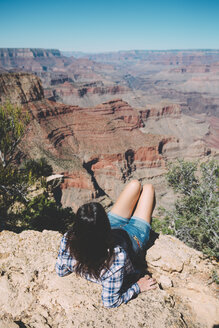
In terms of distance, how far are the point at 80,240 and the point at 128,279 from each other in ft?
5.11

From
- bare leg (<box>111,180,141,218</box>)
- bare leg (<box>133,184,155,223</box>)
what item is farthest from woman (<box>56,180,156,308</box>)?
bare leg (<box>111,180,141,218</box>)

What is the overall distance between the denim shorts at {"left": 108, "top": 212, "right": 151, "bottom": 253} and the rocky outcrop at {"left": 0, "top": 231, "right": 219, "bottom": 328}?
709mm

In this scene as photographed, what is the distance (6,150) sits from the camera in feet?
36.0

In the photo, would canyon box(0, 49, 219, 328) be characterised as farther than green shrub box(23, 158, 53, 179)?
No

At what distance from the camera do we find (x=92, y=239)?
2787 millimetres

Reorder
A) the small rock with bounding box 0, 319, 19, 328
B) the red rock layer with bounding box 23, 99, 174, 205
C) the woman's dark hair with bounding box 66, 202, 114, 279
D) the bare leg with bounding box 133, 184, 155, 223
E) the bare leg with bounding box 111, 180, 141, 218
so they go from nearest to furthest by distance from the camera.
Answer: the woman's dark hair with bounding box 66, 202, 114, 279
the small rock with bounding box 0, 319, 19, 328
the bare leg with bounding box 133, 184, 155, 223
the bare leg with bounding box 111, 180, 141, 218
the red rock layer with bounding box 23, 99, 174, 205

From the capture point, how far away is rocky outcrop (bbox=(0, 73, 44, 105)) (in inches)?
1574

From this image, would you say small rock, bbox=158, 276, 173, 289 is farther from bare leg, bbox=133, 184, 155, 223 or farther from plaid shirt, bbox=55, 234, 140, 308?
bare leg, bbox=133, 184, 155, 223

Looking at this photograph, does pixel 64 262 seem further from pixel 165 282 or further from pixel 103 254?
pixel 165 282

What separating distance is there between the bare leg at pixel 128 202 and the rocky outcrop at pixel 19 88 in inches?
1576

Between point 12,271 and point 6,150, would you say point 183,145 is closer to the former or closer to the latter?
point 6,150

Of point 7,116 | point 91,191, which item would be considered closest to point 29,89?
point 91,191

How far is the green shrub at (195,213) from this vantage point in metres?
8.51

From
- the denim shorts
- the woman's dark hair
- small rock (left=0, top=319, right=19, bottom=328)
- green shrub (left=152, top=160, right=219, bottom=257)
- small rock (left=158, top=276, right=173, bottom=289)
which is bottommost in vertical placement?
green shrub (left=152, top=160, right=219, bottom=257)
